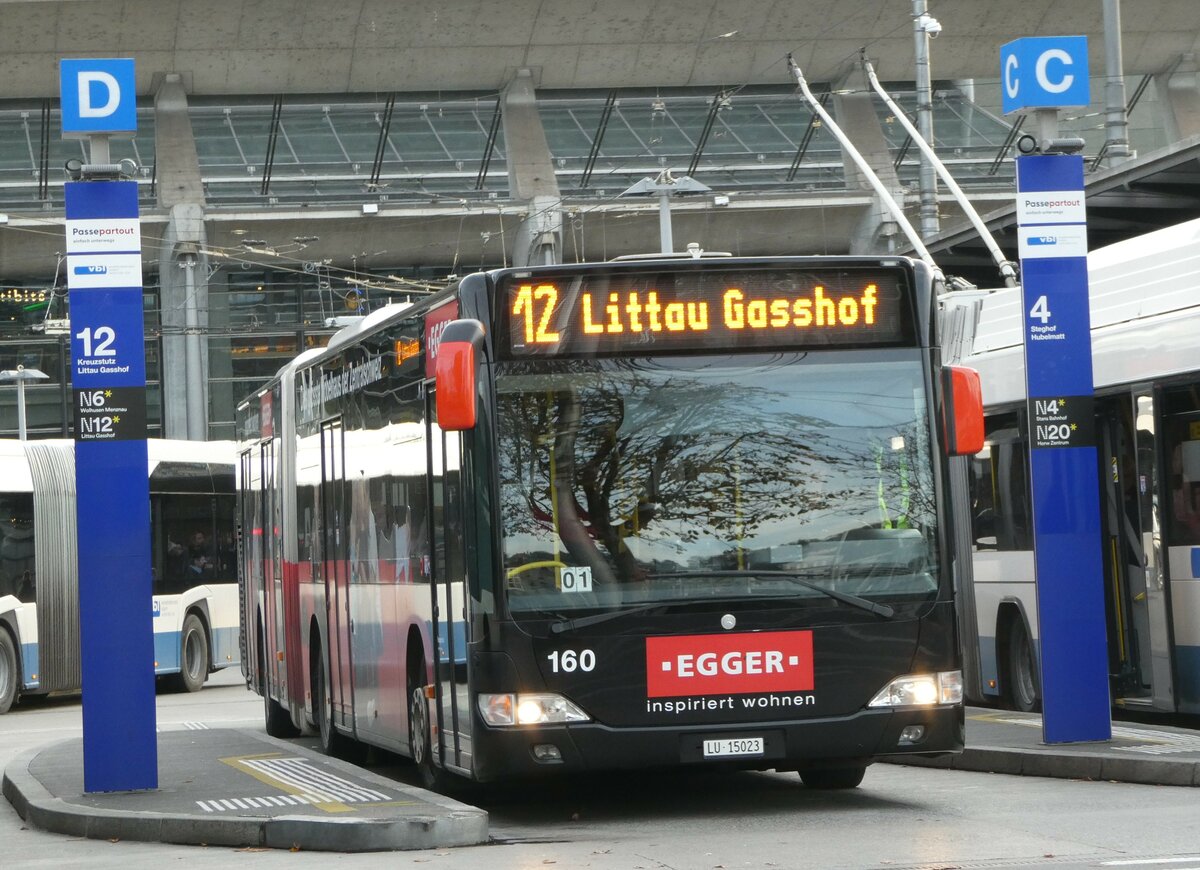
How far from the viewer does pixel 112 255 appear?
38.3 feet

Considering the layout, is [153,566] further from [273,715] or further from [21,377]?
[21,377]

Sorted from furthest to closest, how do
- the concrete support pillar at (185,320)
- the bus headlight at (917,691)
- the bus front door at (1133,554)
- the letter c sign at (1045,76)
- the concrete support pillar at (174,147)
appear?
1. the concrete support pillar at (174,147)
2. the concrete support pillar at (185,320)
3. the bus front door at (1133,554)
4. the letter c sign at (1045,76)
5. the bus headlight at (917,691)

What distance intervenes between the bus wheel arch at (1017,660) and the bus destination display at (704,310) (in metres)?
6.02

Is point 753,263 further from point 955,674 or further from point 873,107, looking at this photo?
point 873,107

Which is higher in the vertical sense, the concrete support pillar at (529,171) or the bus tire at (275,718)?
the concrete support pillar at (529,171)

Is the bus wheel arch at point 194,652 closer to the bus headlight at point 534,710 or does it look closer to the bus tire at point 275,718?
Answer: the bus tire at point 275,718

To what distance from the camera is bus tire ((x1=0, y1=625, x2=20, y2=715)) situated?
80.6 feet

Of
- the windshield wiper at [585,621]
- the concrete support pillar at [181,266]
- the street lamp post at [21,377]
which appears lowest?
the windshield wiper at [585,621]

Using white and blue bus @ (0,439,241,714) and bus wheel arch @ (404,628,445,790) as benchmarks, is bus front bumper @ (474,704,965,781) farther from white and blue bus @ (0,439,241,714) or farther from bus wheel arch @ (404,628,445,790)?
white and blue bus @ (0,439,241,714)

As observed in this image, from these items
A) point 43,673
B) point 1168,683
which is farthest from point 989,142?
point 1168,683

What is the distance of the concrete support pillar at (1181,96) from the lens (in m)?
42.1

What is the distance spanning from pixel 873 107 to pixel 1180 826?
110 ft

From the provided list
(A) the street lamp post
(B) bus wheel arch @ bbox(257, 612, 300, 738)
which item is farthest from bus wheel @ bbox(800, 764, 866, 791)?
(A) the street lamp post

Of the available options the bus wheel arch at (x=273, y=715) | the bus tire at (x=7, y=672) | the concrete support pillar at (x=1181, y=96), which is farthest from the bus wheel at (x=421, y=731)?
the concrete support pillar at (x=1181, y=96)
